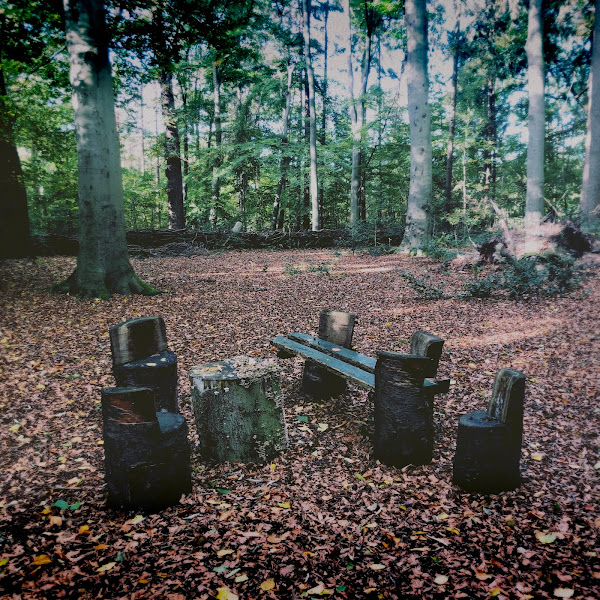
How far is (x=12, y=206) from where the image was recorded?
35.9 ft

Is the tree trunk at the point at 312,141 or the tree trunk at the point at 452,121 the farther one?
the tree trunk at the point at 452,121

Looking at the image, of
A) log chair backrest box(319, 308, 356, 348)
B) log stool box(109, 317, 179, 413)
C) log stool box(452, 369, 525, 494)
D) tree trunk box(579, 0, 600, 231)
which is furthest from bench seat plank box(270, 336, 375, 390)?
tree trunk box(579, 0, 600, 231)

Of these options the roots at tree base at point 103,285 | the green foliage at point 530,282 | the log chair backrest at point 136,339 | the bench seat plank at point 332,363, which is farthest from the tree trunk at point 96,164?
the green foliage at point 530,282

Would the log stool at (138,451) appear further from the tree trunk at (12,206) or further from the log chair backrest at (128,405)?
the tree trunk at (12,206)

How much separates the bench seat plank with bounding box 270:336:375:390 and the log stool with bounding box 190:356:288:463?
1.91ft

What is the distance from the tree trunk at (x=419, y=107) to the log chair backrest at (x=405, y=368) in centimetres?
1026

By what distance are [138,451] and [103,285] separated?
603 centimetres

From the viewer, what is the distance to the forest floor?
6.73 ft

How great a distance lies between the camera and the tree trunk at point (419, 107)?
12.0 m

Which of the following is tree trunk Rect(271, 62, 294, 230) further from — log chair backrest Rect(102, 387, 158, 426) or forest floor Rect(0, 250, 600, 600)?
log chair backrest Rect(102, 387, 158, 426)

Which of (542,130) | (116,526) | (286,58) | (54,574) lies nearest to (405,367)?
(116,526)

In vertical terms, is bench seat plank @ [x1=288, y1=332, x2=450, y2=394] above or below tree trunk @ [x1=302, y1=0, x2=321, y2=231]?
below

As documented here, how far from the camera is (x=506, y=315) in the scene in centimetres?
659

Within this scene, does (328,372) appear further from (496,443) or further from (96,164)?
(96,164)
